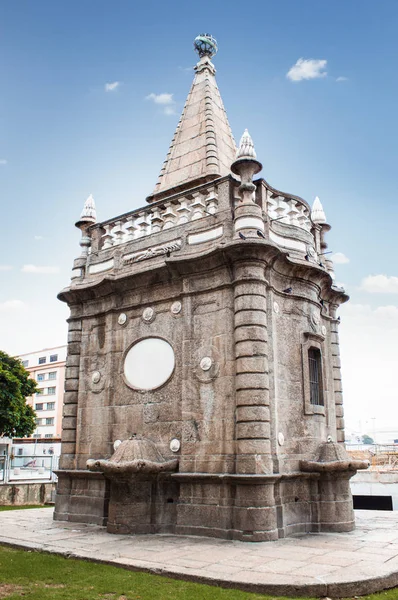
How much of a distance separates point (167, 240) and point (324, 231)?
5.88 metres

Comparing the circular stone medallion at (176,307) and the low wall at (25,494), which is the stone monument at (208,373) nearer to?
the circular stone medallion at (176,307)

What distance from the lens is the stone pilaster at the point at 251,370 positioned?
11.9m

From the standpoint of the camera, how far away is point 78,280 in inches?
675

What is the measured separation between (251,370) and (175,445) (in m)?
2.84

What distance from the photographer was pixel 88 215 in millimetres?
17922

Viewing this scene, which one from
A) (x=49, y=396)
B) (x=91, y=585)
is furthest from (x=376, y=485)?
(x=49, y=396)

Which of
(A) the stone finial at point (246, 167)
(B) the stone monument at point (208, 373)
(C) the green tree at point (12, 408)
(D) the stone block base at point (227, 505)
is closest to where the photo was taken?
(D) the stone block base at point (227, 505)

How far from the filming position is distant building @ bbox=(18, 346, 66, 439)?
7262cm

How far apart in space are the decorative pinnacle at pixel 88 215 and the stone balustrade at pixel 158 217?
2.28 feet

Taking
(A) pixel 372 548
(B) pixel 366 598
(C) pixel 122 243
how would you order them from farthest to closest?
(C) pixel 122 243, (A) pixel 372 548, (B) pixel 366 598

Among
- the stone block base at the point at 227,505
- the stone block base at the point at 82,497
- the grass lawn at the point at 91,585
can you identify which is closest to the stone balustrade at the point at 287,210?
the stone block base at the point at 227,505

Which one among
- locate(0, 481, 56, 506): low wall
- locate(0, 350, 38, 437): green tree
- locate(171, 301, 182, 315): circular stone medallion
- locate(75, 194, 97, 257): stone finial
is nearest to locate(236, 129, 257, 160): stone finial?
locate(171, 301, 182, 315): circular stone medallion

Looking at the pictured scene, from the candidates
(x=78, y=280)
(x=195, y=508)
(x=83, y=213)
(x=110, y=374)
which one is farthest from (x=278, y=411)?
(x=83, y=213)

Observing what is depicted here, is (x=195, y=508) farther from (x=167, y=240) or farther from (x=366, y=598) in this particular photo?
(x=167, y=240)
